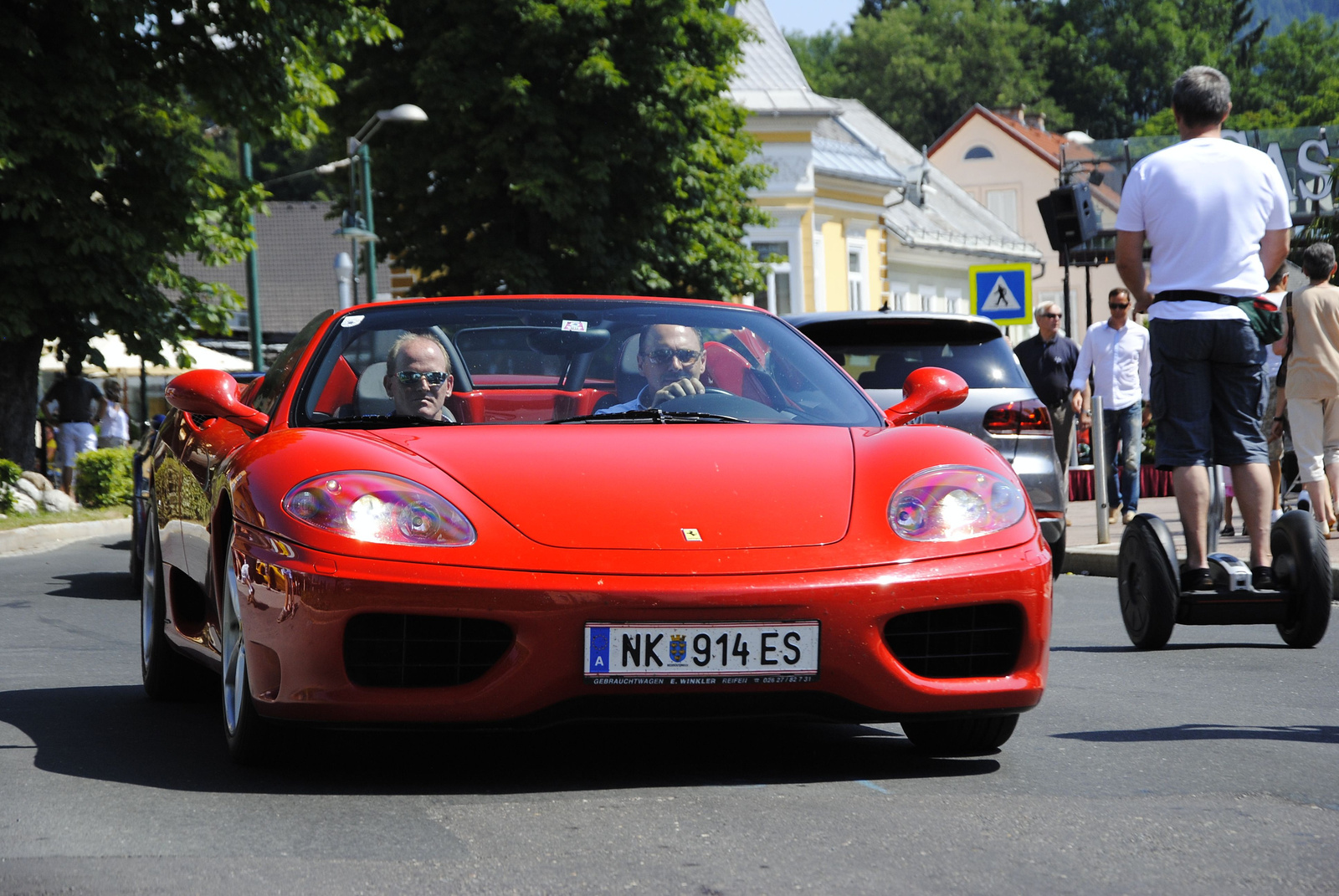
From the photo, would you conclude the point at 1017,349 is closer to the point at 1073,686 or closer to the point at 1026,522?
the point at 1073,686

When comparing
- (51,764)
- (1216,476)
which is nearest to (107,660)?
(51,764)

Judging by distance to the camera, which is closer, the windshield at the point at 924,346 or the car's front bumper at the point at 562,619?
the car's front bumper at the point at 562,619

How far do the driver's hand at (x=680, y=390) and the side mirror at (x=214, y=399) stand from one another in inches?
43.3

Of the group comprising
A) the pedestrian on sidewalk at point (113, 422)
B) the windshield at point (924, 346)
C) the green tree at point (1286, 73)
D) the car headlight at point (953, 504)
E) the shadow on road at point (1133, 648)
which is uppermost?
the green tree at point (1286, 73)

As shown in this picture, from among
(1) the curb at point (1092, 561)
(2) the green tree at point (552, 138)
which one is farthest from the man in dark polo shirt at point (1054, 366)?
(2) the green tree at point (552, 138)

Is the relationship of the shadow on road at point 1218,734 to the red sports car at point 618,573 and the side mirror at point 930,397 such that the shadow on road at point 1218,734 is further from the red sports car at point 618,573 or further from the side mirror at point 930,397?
the side mirror at point 930,397

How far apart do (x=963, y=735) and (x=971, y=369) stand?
5.66 meters

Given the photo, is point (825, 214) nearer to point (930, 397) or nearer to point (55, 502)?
point (55, 502)

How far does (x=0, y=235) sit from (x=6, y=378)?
5.14ft

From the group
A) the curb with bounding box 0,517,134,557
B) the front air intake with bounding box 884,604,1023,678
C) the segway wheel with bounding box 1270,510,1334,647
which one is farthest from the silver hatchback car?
the curb with bounding box 0,517,134,557

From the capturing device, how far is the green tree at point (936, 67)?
90.1 meters

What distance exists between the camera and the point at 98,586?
11.7 metres

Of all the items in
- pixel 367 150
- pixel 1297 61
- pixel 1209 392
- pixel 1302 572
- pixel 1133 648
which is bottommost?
pixel 1133 648

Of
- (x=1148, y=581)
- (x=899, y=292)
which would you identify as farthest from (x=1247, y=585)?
(x=899, y=292)
